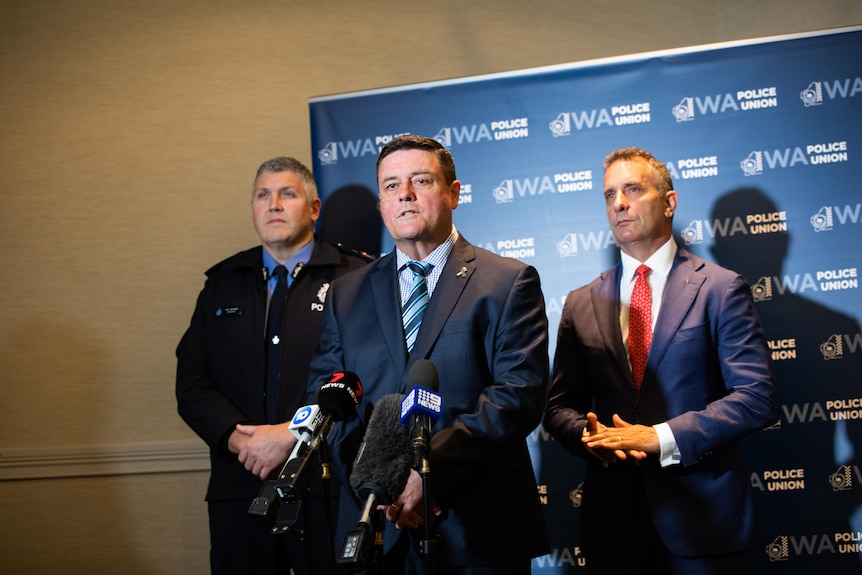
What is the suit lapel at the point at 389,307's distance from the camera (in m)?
2.51

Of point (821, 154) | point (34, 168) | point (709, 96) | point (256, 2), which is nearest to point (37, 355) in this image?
point (34, 168)

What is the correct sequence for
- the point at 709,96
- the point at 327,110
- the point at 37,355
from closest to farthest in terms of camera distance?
the point at 709,96
the point at 327,110
the point at 37,355

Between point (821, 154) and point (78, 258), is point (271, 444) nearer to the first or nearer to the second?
point (78, 258)

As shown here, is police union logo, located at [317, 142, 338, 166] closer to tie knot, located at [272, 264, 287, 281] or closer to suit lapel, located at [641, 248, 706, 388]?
tie knot, located at [272, 264, 287, 281]

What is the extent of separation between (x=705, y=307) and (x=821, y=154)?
1.19 metres

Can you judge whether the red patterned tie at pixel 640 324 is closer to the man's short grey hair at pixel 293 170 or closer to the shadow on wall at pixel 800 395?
the shadow on wall at pixel 800 395

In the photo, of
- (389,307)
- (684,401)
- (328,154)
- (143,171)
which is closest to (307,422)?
(389,307)

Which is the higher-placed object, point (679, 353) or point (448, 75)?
point (448, 75)

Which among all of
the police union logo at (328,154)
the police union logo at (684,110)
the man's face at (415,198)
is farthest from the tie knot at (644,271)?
the police union logo at (328,154)

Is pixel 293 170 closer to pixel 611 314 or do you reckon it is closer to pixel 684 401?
pixel 611 314

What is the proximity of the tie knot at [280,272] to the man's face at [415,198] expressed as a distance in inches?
37.4

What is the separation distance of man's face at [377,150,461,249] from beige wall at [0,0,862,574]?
1995mm

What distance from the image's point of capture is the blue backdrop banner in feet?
11.4

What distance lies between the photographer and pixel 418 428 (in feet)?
5.93
